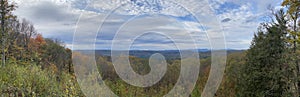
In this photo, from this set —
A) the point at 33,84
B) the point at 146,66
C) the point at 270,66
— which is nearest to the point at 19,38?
the point at 270,66

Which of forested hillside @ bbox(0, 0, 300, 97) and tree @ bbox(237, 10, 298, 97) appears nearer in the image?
forested hillside @ bbox(0, 0, 300, 97)

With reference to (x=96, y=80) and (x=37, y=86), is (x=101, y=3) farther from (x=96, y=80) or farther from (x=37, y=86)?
(x=37, y=86)

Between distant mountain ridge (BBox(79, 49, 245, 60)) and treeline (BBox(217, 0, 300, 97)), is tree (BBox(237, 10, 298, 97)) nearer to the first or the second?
treeline (BBox(217, 0, 300, 97))

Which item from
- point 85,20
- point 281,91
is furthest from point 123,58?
point 281,91

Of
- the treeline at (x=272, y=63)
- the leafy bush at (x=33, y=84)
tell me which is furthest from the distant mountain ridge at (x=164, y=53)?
the treeline at (x=272, y=63)

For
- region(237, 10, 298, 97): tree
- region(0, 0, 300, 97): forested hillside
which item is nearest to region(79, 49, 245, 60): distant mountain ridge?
region(0, 0, 300, 97): forested hillside

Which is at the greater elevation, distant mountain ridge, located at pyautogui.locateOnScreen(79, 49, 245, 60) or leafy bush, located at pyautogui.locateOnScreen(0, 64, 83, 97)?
distant mountain ridge, located at pyautogui.locateOnScreen(79, 49, 245, 60)

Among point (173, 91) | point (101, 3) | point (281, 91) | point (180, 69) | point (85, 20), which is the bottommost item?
point (281, 91)

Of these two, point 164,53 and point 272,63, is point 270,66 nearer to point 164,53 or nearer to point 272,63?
point 272,63
